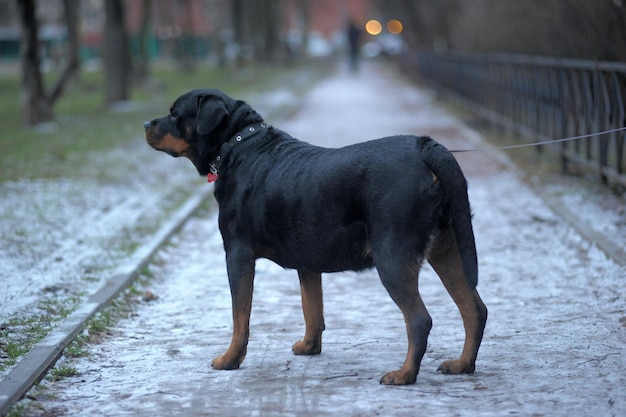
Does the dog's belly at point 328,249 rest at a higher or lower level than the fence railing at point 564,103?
higher

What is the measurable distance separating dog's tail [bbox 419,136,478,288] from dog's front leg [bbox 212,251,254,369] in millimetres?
1163

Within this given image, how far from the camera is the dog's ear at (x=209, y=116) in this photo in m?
5.77

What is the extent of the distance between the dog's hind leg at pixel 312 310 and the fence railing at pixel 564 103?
571 centimetres

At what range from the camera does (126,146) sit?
1723cm

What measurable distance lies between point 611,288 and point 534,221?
2969 millimetres

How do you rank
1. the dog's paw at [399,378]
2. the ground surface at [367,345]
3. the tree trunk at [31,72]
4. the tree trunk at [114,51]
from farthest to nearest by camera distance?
the tree trunk at [114,51], the tree trunk at [31,72], the dog's paw at [399,378], the ground surface at [367,345]

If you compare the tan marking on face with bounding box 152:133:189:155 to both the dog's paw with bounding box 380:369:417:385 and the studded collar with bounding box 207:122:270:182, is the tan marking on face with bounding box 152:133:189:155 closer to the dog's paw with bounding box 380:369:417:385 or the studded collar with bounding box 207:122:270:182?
the studded collar with bounding box 207:122:270:182

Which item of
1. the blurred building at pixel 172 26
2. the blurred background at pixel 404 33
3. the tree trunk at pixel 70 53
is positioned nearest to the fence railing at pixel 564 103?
the blurred background at pixel 404 33

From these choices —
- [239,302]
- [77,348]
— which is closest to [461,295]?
[239,302]

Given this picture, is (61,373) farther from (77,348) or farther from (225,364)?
(225,364)

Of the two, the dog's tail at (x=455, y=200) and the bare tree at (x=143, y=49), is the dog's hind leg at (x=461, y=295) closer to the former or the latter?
the dog's tail at (x=455, y=200)

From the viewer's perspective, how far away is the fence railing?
36.0 feet

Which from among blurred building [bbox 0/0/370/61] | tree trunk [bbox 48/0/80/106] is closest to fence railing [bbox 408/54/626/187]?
tree trunk [bbox 48/0/80/106]

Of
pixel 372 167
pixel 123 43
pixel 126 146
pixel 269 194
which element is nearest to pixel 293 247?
pixel 269 194
